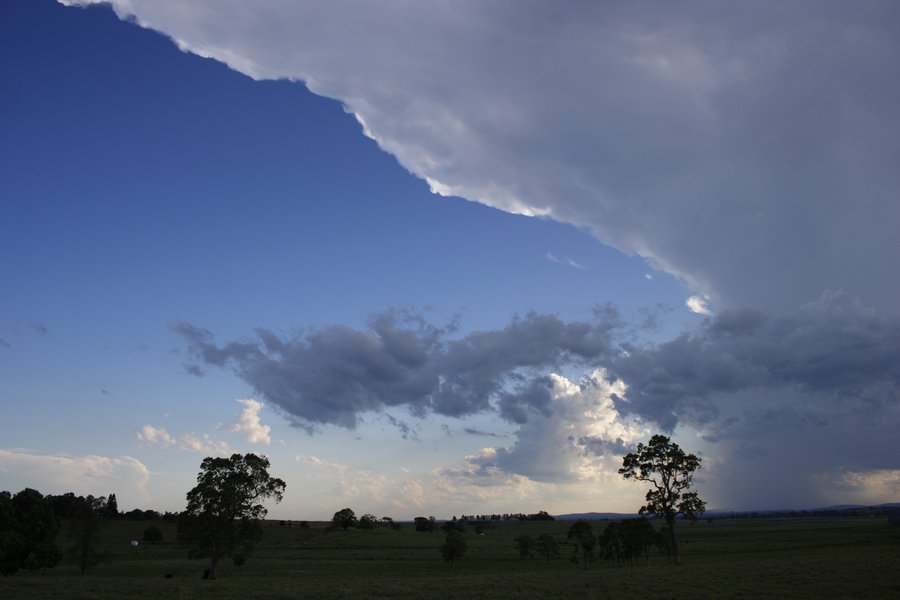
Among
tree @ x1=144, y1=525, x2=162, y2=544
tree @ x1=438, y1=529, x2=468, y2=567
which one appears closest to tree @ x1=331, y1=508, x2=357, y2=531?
tree @ x1=144, y1=525, x2=162, y2=544

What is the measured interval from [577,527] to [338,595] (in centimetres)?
5346

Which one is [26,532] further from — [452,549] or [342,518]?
[342,518]

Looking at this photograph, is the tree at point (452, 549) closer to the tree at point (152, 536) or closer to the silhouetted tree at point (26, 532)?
the silhouetted tree at point (26, 532)

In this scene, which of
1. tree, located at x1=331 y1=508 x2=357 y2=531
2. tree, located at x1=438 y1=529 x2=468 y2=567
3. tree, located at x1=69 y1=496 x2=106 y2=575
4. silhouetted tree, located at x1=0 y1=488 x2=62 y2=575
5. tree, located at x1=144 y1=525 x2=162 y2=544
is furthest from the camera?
tree, located at x1=331 y1=508 x2=357 y2=531

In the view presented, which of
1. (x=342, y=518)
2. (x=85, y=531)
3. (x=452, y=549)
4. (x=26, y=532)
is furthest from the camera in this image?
(x=342, y=518)

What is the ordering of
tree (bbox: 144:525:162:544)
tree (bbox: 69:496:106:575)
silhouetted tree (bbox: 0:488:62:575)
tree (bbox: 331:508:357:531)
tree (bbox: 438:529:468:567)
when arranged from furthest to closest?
1. tree (bbox: 331:508:357:531)
2. tree (bbox: 144:525:162:544)
3. tree (bbox: 438:529:468:567)
4. tree (bbox: 69:496:106:575)
5. silhouetted tree (bbox: 0:488:62:575)

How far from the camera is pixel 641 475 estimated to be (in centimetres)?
5681


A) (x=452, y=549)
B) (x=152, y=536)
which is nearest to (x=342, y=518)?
(x=152, y=536)

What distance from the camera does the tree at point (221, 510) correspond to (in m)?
54.7

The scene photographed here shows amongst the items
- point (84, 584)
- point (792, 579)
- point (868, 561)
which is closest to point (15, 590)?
point (84, 584)

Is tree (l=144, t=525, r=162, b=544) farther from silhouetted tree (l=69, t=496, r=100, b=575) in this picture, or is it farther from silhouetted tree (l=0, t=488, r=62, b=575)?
silhouetted tree (l=0, t=488, r=62, b=575)

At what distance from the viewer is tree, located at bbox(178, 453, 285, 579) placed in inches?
2154

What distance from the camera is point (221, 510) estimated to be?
55.2 m

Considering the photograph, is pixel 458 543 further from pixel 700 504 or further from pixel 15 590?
pixel 15 590
